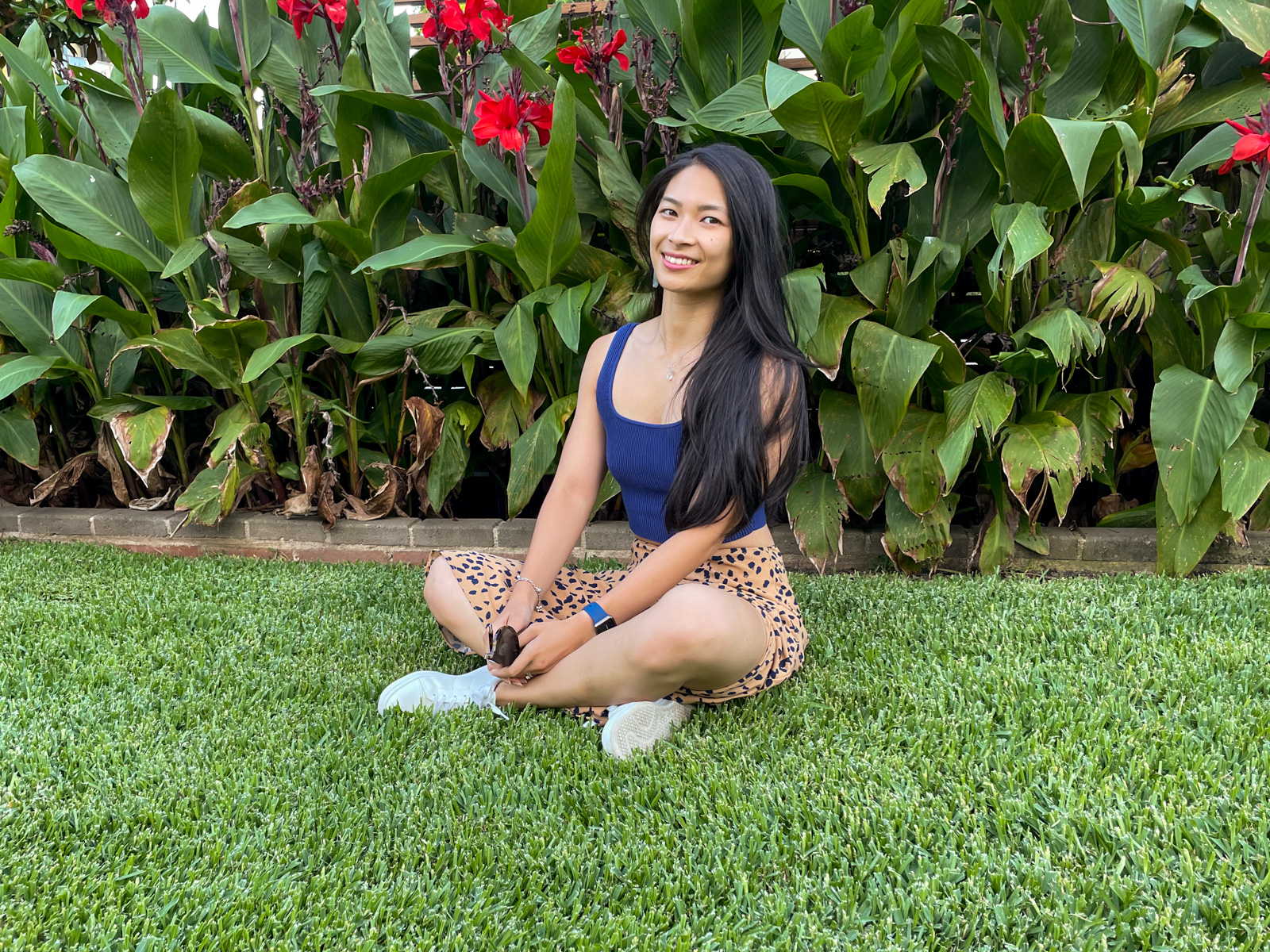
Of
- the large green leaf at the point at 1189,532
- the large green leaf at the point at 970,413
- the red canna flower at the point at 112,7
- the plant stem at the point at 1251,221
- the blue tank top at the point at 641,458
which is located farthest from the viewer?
the red canna flower at the point at 112,7

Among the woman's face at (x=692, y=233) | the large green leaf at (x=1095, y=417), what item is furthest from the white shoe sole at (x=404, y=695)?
the large green leaf at (x=1095, y=417)

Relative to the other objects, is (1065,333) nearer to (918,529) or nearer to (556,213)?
(918,529)

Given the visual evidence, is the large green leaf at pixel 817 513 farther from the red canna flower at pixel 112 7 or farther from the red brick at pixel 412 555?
the red canna flower at pixel 112 7

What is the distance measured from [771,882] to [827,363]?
1.43m

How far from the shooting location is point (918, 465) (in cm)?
236

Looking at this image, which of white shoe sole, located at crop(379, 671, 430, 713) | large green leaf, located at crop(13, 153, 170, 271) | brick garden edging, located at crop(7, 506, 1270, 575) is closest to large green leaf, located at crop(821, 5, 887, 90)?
brick garden edging, located at crop(7, 506, 1270, 575)

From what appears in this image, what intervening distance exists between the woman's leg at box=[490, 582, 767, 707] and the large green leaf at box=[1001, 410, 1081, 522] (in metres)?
0.96

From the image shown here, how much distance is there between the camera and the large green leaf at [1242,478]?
2.24 metres

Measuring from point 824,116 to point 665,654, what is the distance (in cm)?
135

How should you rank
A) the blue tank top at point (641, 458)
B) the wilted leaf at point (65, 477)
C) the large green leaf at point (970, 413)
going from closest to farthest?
1. the blue tank top at point (641, 458)
2. the large green leaf at point (970, 413)
3. the wilted leaf at point (65, 477)

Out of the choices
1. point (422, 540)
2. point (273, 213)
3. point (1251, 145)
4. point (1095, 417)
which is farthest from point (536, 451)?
point (1251, 145)

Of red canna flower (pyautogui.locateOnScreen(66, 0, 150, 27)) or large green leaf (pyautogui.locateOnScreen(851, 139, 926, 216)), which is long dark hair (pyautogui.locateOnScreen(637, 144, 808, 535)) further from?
red canna flower (pyautogui.locateOnScreen(66, 0, 150, 27))

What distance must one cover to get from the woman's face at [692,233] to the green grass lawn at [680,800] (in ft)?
2.61

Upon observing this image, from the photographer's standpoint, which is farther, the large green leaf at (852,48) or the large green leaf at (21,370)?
the large green leaf at (21,370)
